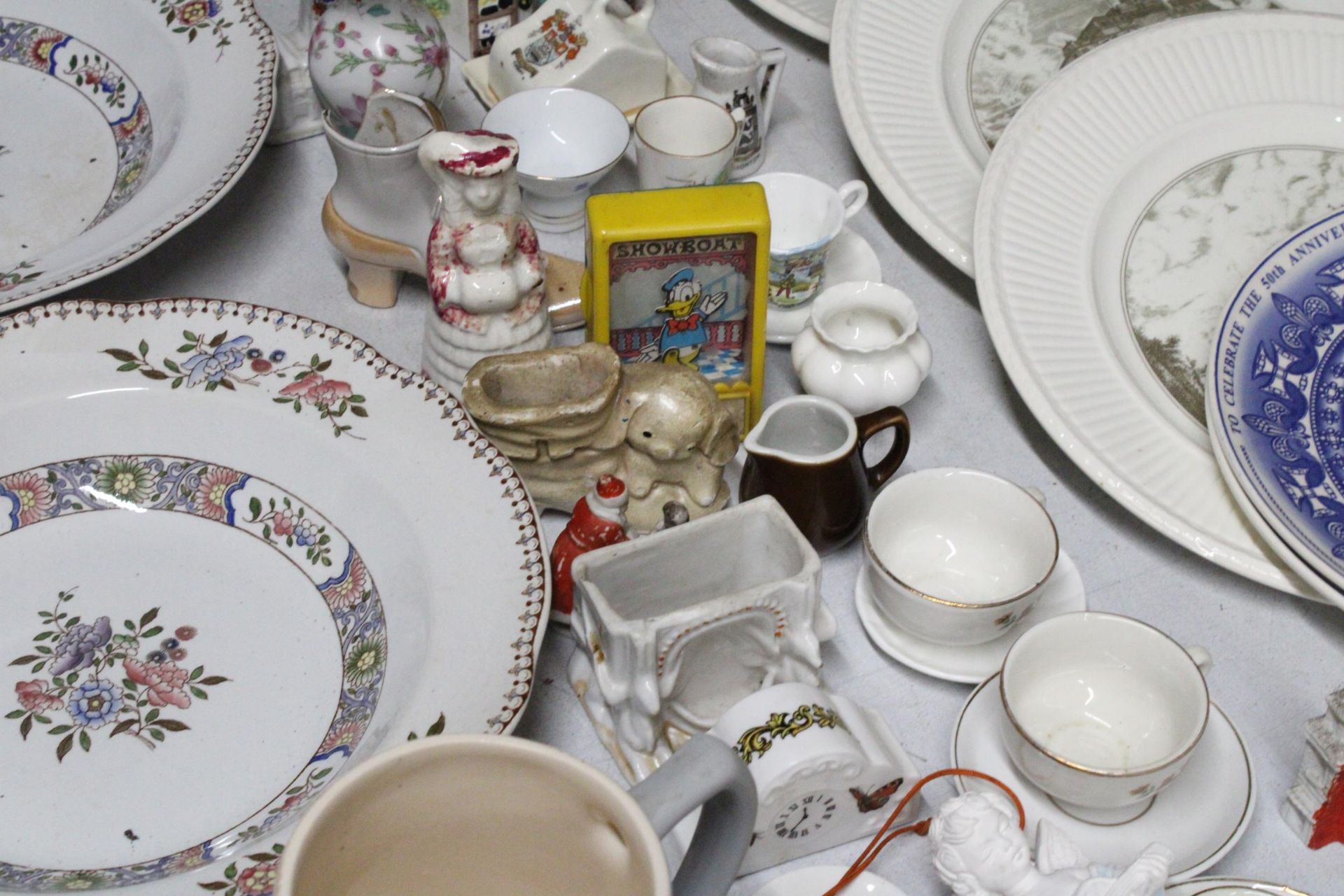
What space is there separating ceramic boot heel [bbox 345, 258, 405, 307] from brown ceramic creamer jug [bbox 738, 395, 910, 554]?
1.12 feet

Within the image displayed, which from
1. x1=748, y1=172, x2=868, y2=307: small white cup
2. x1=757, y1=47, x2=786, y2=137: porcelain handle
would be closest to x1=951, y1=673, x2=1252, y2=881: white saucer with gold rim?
x1=748, y1=172, x2=868, y2=307: small white cup

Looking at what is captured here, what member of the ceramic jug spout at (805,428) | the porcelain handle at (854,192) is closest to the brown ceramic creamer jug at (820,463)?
the ceramic jug spout at (805,428)

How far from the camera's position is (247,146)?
96 cm

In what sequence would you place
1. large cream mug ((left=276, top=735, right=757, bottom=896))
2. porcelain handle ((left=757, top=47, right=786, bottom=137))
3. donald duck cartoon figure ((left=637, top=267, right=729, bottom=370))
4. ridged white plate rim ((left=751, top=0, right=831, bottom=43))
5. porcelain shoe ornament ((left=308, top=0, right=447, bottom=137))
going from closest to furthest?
large cream mug ((left=276, top=735, right=757, bottom=896)) → donald duck cartoon figure ((left=637, top=267, right=729, bottom=370)) → porcelain shoe ornament ((left=308, top=0, right=447, bottom=137)) → porcelain handle ((left=757, top=47, right=786, bottom=137)) → ridged white plate rim ((left=751, top=0, right=831, bottom=43))

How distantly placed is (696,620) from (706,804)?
21 cm

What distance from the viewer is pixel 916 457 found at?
3.18 ft

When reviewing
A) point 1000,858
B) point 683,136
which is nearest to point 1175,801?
point 1000,858

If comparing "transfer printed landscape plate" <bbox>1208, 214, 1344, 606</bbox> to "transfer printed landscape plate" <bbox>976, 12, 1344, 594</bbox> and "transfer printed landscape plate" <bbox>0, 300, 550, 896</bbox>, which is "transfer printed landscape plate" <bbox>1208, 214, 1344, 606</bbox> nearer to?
"transfer printed landscape plate" <bbox>976, 12, 1344, 594</bbox>

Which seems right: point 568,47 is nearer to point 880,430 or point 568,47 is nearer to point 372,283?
point 372,283

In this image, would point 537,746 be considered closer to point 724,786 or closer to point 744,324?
point 724,786

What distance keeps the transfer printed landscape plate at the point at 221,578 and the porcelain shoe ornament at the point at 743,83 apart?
44cm

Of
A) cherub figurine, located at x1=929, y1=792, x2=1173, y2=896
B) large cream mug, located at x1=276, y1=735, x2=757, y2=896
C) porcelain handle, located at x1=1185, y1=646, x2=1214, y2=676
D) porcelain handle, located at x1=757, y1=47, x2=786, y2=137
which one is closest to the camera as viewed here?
large cream mug, located at x1=276, y1=735, x2=757, y2=896

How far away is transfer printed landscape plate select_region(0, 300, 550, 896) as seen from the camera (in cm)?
71

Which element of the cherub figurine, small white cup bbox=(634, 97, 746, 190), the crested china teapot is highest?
the crested china teapot
